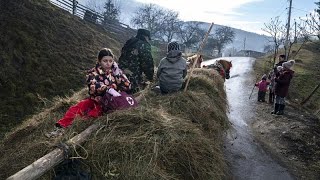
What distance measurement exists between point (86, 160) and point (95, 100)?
1.56m

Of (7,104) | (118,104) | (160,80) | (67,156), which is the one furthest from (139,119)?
(7,104)

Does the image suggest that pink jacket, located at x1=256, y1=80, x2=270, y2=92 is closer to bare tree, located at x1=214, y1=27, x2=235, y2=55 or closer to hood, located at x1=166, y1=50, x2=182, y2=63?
hood, located at x1=166, y1=50, x2=182, y2=63

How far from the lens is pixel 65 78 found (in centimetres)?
1463

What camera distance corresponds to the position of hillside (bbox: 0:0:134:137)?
12258 millimetres

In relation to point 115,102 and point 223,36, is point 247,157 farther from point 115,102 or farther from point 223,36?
point 223,36

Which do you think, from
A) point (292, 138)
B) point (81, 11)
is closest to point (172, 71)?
point (292, 138)

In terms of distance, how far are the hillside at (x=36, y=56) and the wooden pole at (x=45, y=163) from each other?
24.7 feet

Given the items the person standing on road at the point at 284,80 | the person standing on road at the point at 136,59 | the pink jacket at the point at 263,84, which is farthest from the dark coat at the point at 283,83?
the person standing on road at the point at 136,59

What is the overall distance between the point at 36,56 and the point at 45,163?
12.5m

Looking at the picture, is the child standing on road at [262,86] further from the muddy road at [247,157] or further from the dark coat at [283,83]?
the dark coat at [283,83]

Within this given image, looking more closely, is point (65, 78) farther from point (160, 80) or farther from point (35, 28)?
point (160, 80)

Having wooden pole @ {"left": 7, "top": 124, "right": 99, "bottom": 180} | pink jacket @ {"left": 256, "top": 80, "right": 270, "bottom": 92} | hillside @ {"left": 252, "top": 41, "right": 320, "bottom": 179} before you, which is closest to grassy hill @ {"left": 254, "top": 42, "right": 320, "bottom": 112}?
pink jacket @ {"left": 256, "top": 80, "right": 270, "bottom": 92}

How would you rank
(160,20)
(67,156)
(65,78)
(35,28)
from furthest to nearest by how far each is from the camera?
(160,20) < (35,28) < (65,78) < (67,156)

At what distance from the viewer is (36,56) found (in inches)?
584
